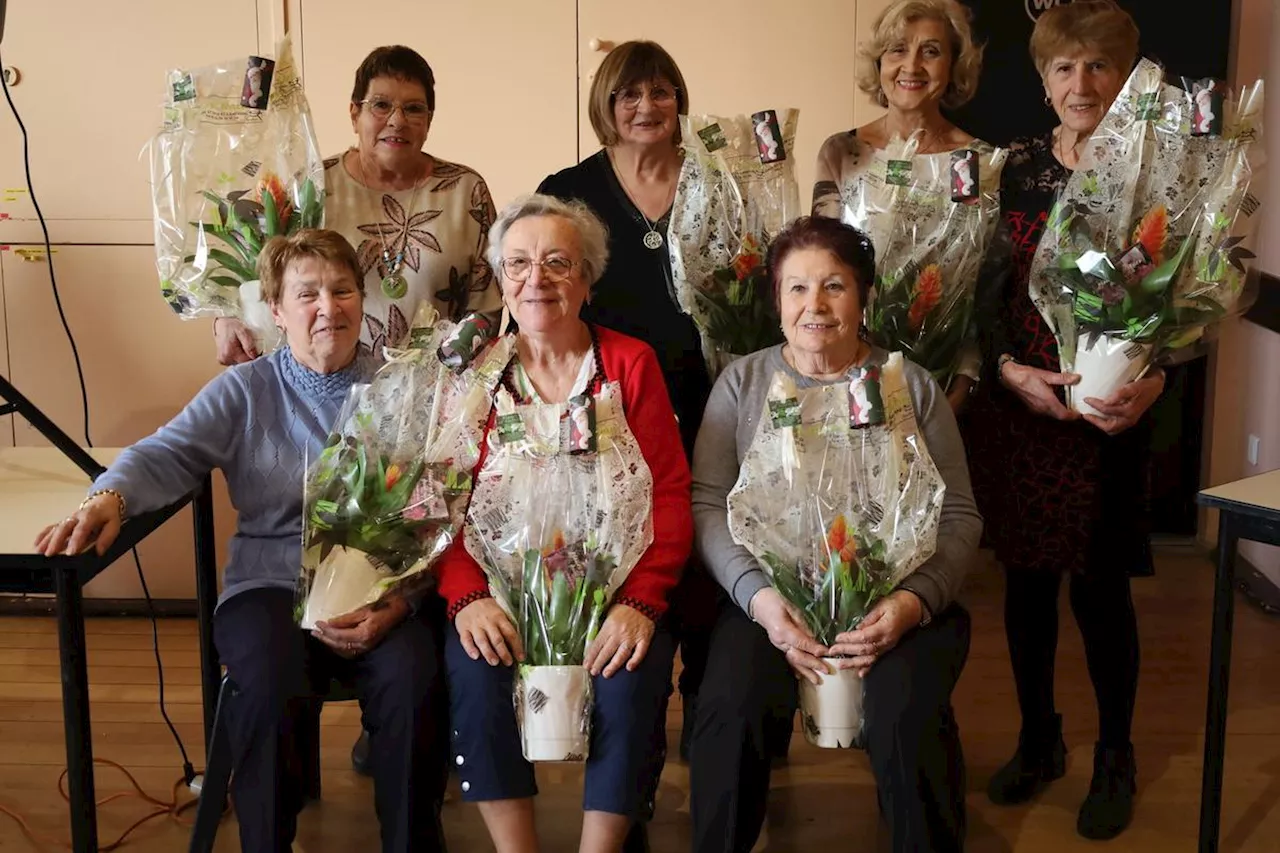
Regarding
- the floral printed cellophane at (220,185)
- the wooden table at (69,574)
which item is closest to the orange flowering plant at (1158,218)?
the floral printed cellophane at (220,185)

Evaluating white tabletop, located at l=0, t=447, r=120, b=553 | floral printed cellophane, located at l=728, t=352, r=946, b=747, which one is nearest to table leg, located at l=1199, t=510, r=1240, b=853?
floral printed cellophane, located at l=728, t=352, r=946, b=747

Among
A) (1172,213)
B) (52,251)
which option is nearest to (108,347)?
(52,251)

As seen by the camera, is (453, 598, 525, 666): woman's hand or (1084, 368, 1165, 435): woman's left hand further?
(1084, 368, 1165, 435): woman's left hand

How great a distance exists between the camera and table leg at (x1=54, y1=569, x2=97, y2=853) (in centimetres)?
185

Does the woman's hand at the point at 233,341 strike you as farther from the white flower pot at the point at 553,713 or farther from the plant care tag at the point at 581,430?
the white flower pot at the point at 553,713

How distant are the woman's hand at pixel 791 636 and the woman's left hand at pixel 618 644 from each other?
7.7 inches

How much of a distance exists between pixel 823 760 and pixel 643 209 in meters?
1.32

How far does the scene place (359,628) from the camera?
6.39 feet

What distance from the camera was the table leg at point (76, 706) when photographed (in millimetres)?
1847

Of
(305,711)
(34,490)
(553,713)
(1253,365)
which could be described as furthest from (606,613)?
(1253,365)

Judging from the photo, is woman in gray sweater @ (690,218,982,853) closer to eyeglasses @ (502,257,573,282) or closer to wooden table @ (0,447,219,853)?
eyeglasses @ (502,257,573,282)

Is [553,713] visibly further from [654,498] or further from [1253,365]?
[1253,365]

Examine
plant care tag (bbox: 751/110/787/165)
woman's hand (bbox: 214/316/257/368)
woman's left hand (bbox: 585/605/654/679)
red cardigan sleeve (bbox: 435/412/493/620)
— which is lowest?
woman's left hand (bbox: 585/605/654/679)

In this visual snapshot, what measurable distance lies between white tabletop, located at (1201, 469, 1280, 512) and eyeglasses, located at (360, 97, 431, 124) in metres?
1.65
